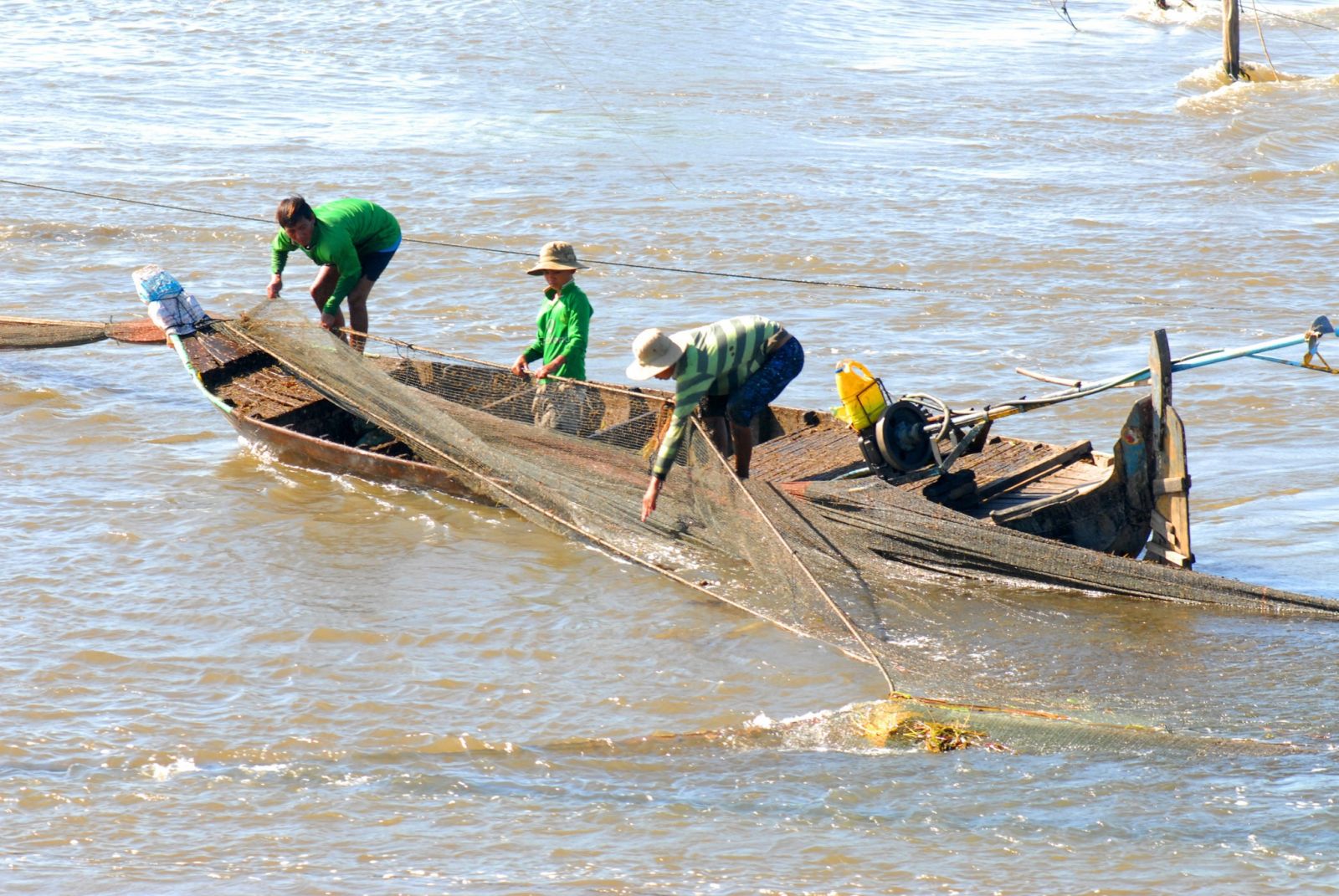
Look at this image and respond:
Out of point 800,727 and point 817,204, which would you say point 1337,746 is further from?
point 817,204

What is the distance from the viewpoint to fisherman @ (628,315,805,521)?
606 cm

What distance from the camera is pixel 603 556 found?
23.6 ft

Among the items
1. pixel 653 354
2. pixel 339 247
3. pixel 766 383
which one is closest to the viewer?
pixel 653 354

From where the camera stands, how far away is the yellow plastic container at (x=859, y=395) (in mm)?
6734

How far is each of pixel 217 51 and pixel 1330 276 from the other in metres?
15.4

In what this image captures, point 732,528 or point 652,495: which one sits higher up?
point 652,495

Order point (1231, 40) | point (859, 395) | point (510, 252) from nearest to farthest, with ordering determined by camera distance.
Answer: point (859, 395)
point (510, 252)
point (1231, 40)

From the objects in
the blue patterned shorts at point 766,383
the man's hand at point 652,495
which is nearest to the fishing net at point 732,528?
the man's hand at point 652,495

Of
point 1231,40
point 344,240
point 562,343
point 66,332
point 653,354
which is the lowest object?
point 66,332

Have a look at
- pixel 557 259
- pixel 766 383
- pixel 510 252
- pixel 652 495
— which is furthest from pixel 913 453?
pixel 510 252

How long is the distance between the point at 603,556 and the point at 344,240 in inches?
95.1

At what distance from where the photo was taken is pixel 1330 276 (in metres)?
11.8

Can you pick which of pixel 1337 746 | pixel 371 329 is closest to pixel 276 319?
pixel 371 329

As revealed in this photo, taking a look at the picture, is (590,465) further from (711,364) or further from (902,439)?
(902,439)
